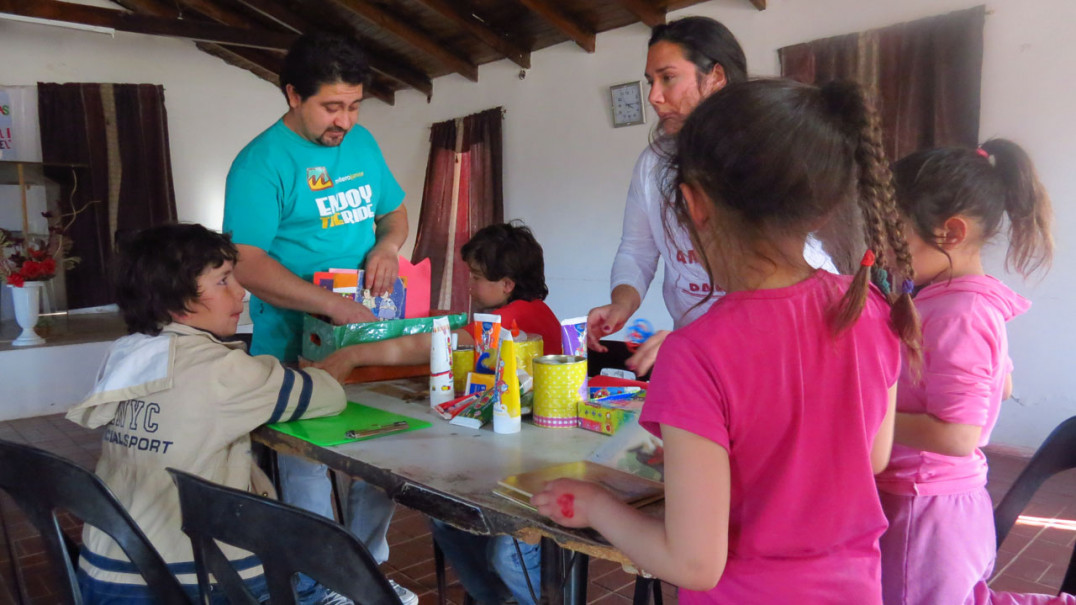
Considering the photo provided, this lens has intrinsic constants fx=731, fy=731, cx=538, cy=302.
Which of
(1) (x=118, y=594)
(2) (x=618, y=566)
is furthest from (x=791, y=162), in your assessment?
(2) (x=618, y=566)

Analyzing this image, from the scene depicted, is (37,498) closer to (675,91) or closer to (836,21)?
(675,91)

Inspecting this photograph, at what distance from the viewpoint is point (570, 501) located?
90 centimetres

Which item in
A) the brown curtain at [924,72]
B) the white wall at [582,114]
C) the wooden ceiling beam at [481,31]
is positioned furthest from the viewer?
the wooden ceiling beam at [481,31]

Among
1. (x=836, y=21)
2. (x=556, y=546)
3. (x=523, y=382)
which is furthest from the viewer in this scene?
(x=836, y=21)

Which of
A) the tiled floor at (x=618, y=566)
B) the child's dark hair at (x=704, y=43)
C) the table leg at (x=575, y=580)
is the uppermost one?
the child's dark hair at (x=704, y=43)

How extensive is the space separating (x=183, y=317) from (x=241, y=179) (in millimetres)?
581

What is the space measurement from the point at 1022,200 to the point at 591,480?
3.00 ft

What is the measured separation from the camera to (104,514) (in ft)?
3.53

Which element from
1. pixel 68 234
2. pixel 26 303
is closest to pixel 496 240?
pixel 26 303

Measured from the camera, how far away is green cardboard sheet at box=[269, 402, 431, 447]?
134 cm

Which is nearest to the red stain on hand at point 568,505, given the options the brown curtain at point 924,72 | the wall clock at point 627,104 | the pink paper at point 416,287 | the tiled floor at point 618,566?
the pink paper at point 416,287

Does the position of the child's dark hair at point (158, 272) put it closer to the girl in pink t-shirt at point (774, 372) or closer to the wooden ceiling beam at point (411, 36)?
the girl in pink t-shirt at point (774, 372)

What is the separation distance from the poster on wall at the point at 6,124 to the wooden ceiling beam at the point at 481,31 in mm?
4097

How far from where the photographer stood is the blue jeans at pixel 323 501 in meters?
1.83
